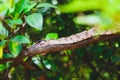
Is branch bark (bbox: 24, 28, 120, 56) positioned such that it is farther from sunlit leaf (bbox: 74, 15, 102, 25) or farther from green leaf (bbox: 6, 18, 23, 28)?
sunlit leaf (bbox: 74, 15, 102, 25)

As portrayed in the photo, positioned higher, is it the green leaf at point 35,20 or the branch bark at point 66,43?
the green leaf at point 35,20

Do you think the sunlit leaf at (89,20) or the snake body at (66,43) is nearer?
the sunlit leaf at (89,20)

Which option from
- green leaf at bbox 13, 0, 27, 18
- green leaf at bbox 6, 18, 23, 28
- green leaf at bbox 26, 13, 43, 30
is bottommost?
green leaf at bbox 26, 13, 43, 30

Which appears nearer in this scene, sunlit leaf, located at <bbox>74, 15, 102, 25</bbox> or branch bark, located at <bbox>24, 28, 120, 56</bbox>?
sunlit leaf, located at <bbox>74, 15, 102, 25</bbox>

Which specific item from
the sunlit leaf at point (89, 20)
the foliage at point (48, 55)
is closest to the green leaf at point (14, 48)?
the foliage at point (48, 55)

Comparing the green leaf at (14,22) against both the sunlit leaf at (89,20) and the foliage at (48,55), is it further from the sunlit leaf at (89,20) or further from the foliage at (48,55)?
the sunlit leaf at (89,20)

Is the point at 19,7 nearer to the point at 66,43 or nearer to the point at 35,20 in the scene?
the point at 35,20

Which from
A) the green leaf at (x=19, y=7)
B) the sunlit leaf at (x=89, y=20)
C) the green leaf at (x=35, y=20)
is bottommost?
the green leaf at (x=35, y=20)

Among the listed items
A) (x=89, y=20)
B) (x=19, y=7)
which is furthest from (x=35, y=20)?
(x=89, y=20)

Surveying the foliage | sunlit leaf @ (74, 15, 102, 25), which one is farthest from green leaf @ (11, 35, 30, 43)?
sunlit leaf @ (74, 15, 102, 25)
